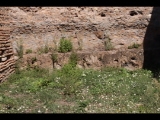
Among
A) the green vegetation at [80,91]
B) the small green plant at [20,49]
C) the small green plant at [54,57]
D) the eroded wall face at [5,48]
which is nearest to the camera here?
the green vegetation at [80,91]

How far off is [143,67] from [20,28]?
459 centimetres

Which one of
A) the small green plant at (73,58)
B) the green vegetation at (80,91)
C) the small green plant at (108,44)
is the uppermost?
the small green plant at (108,44)

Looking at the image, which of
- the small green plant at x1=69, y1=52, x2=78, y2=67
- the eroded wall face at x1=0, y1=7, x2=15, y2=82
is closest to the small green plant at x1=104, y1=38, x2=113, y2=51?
the small green plant at x1=69, y1=52, x2=78, y2=67

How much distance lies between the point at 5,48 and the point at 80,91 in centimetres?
315

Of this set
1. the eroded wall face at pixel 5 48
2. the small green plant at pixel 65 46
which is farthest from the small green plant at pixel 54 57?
the eroded wall face at pixel 5 48

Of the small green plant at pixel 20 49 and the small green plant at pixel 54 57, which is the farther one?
the small green plant at pixel 20 49

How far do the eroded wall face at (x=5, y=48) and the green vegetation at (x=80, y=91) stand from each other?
306 mm

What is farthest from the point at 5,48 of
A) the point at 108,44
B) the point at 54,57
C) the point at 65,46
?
the point at 108,44

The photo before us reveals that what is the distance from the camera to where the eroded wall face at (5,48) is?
8.15 meters

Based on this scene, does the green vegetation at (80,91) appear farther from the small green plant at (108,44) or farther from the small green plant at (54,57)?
the small green plant at (108,44)

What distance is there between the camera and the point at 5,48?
28.0ft

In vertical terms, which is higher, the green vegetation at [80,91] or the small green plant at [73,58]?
the small green plant at [73,58]

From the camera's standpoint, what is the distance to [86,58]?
9.24m

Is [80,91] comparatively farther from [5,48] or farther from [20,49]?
[20,49]
